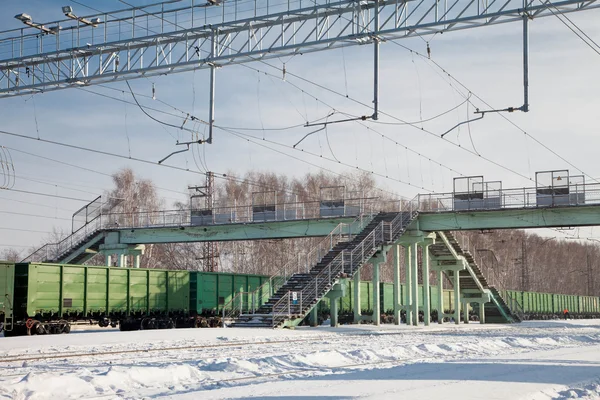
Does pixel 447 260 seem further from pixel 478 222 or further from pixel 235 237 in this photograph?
pixel 235 237

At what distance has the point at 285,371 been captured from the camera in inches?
703

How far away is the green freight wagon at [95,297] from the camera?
1309 inches

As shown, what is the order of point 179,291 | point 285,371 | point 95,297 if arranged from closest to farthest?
point 285,371 → point 95,297 → point 179,291

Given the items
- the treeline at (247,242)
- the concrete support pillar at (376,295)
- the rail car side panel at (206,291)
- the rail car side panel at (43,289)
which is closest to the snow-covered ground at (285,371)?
the rail car side panel at (43,289)

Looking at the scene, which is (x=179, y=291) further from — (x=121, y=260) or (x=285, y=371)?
(x=285, y=371)

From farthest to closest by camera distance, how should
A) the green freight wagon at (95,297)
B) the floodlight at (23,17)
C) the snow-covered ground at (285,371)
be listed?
1. the green freight wagon at (95,297)
2. the floodlight at (23,17)
3. the snow-covered ground at (285,371)

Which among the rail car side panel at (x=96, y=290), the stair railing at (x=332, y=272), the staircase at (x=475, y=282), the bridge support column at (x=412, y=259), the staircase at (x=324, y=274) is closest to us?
the rail car side panel at (x=96, y=290)

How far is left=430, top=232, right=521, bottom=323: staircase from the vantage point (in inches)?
2016

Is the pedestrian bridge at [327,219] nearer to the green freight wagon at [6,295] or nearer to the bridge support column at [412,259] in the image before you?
the bridge support column at [412,259]

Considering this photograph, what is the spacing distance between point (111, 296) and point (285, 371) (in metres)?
21.6

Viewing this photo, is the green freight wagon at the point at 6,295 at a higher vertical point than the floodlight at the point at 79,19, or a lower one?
lower

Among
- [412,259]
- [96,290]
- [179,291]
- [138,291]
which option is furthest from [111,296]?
[412,259]

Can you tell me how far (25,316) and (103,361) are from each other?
47.7 feet

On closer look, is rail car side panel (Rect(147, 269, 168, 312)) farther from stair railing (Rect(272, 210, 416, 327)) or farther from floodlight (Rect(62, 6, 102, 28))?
floodlight (Rect(62, 6, 102, 28))
